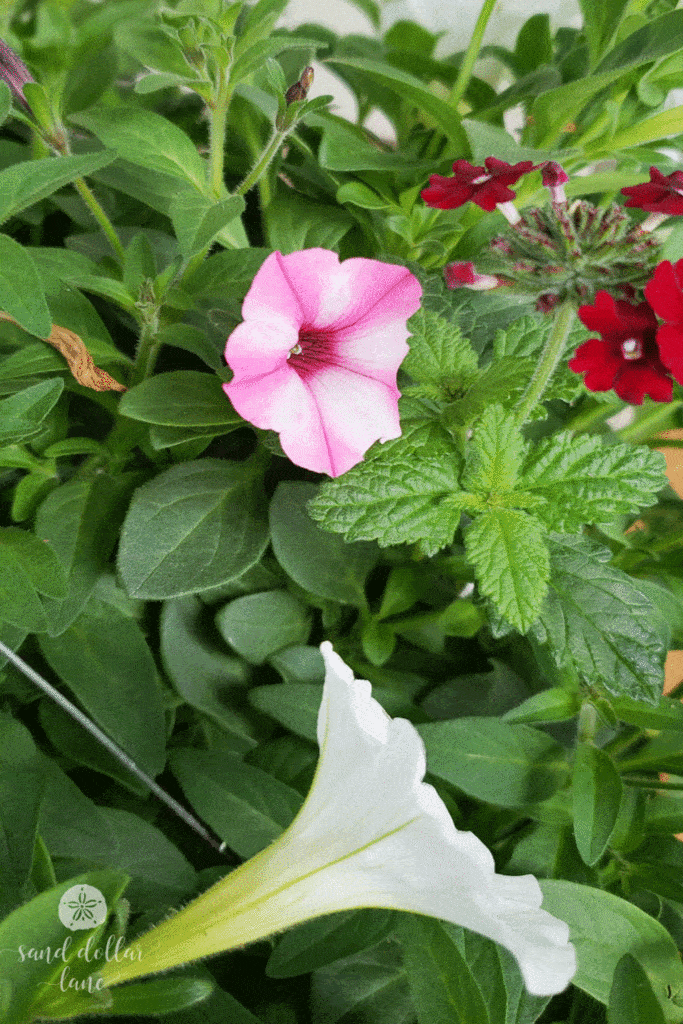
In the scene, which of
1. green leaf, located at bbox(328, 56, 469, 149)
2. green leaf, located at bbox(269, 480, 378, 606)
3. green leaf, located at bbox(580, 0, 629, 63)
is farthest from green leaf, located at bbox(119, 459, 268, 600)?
green leaf, located at bbox(580, 0, 629, 63)

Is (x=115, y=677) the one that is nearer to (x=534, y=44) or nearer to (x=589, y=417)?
(x=589, y=417)

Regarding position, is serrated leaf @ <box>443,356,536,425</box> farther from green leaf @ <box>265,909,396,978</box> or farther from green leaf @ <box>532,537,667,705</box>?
green leaf @ <box>265,909,396,978</box>

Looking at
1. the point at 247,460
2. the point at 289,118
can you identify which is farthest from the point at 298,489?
the point at 289,118

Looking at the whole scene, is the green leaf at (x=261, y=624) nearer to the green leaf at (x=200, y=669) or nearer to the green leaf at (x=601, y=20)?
the green leaf at (x=200, y=669)

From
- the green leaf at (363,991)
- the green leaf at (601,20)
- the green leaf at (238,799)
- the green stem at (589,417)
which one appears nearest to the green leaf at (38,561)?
the green leaf at (238,799)

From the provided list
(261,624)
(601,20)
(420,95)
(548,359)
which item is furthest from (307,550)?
(601,20)

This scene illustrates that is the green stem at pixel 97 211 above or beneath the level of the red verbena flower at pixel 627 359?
above
